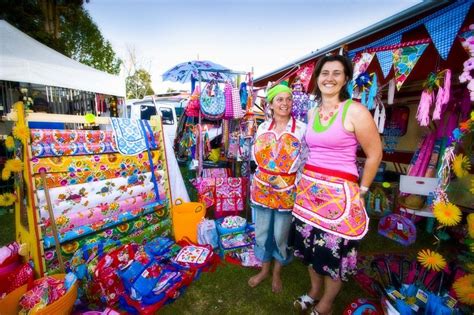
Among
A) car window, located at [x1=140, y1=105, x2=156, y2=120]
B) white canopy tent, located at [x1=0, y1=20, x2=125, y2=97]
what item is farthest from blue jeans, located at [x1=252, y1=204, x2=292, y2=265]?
car window, located at [x1=140, y1=105, x2=156, y2=120]

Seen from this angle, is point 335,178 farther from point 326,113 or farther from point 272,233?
point 272,233

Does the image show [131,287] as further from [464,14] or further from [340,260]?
[464,14]

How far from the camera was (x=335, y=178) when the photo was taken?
1638mm

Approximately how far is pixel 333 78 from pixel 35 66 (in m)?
5.62

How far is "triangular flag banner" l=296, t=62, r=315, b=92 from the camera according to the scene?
10.1 ft

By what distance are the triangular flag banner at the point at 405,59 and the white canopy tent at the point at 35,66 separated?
234 inches

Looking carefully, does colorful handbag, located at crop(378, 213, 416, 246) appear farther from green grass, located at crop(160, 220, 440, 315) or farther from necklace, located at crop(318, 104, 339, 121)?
necklace, located at crop(318, 104, 339, 121)

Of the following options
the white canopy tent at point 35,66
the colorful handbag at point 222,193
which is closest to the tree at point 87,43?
the white canopy tent at point 35,66

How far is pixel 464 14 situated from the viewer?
1.56 meters

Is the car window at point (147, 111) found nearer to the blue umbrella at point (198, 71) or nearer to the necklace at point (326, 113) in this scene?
the blue umbrella at point (198, 71)

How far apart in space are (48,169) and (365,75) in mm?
3396

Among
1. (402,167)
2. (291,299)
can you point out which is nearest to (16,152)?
(291,299)

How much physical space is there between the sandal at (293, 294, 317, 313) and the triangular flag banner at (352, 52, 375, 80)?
2.20 meters

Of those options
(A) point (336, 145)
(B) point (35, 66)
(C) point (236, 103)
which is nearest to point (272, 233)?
(A) point (336, 145)
